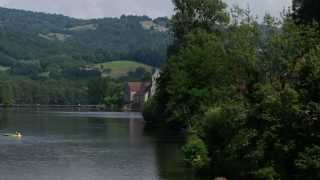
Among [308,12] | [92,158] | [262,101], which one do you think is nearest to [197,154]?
[262,101]

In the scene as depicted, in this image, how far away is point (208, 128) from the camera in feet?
161

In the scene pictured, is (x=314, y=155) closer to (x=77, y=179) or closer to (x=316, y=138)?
(x=316, y=138)

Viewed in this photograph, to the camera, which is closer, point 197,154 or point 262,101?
point 262,101

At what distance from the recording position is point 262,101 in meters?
42.1

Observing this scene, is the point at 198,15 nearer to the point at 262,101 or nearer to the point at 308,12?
the point at 308,12

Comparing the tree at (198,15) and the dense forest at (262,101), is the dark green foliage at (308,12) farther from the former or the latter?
the tree at (198,15)

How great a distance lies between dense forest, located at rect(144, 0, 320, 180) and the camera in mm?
38125

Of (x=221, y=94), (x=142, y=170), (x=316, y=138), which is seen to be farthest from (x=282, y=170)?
(x=221, y=94)

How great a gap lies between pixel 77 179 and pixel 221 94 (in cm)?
2225

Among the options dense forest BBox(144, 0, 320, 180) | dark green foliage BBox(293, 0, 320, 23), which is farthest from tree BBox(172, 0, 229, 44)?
dark green foliage BBox(293, 0, 320, 23)

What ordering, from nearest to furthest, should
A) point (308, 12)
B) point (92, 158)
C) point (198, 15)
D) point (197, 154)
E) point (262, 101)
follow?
1. point (262, 101)
2. point (197, 154)
3. point (308, 12)
4. point (92, 158)
5. point (198, 15)

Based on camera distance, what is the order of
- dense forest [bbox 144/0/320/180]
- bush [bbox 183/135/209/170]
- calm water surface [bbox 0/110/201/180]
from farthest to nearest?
bush [bbox 183/135/209/170] < calm water surface [bbox 0/110/201/180] < dense forest [bbox 144/0/320/180]

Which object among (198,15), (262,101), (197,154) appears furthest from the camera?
(198,15)

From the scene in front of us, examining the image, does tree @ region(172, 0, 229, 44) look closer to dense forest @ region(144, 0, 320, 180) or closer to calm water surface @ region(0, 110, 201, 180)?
dense forest @ region(144, 0, 320, 180)
